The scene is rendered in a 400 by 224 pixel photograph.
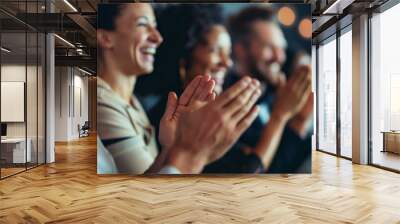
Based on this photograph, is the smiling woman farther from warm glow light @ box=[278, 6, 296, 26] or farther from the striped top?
warm glow light @ box=[278, 6, 296, 26]

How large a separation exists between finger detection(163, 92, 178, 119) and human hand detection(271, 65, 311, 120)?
5.49 ft

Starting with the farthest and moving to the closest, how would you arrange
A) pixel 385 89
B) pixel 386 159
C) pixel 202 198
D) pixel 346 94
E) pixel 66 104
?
pixel 66 104 → pixel 346 94 → pixel 386 159 → pixel 385 89 → pixel 202 198

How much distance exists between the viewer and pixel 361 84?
8.05m

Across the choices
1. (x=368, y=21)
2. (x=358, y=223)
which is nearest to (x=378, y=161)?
(x=368, y=21)

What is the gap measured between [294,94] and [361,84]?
8.21 ft

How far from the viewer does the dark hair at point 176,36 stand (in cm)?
643

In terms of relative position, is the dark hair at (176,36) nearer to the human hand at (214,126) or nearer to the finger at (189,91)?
the finger at (189,91)

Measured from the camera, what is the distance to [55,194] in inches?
202

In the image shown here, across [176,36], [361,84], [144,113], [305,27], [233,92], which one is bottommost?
[144,113]

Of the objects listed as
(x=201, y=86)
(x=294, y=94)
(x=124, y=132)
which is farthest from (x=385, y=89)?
(x=124, y=132)

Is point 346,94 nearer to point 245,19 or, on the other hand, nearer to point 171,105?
point 245,19

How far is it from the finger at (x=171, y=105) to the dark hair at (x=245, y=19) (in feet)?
4.52

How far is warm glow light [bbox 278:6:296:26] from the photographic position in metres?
6.36

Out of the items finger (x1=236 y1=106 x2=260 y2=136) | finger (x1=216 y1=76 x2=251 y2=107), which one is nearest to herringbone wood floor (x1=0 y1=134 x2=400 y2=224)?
finger (x1=236 y1=106 x2=260 y2=136)
